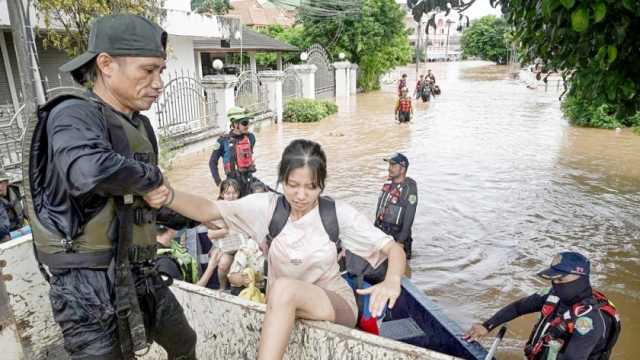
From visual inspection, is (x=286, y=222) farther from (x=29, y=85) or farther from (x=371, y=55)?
(x=371, y=55)

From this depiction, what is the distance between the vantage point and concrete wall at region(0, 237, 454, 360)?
79.3 inches

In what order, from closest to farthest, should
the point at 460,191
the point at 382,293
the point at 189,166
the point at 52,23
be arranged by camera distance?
the point at 382,293 → the point at 52,23 → the point at 460,191 → the point at 189,166

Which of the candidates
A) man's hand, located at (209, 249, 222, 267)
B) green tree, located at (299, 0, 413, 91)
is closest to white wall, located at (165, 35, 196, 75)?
man's hand, located at (209, 249, 222, 267)

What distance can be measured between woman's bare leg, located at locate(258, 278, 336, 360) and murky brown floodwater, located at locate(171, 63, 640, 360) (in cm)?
269

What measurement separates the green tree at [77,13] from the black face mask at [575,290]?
607 centimetres

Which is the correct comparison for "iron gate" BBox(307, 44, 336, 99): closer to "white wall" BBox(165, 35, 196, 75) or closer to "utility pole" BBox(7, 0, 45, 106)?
"white wall" BBox(165, 35, 196, 75)

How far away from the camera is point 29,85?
4.50m

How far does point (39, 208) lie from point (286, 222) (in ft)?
3.22

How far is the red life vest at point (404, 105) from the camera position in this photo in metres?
15.1

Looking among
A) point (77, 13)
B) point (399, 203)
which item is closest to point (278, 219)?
point (399, 203)

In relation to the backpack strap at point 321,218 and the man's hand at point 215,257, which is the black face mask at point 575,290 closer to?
the backpack strap at point 321,218

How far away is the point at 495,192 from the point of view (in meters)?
8.60

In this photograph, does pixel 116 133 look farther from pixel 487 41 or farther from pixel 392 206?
pixel 487 41

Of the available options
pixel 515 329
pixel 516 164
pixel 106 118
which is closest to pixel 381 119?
pixel 516 164
